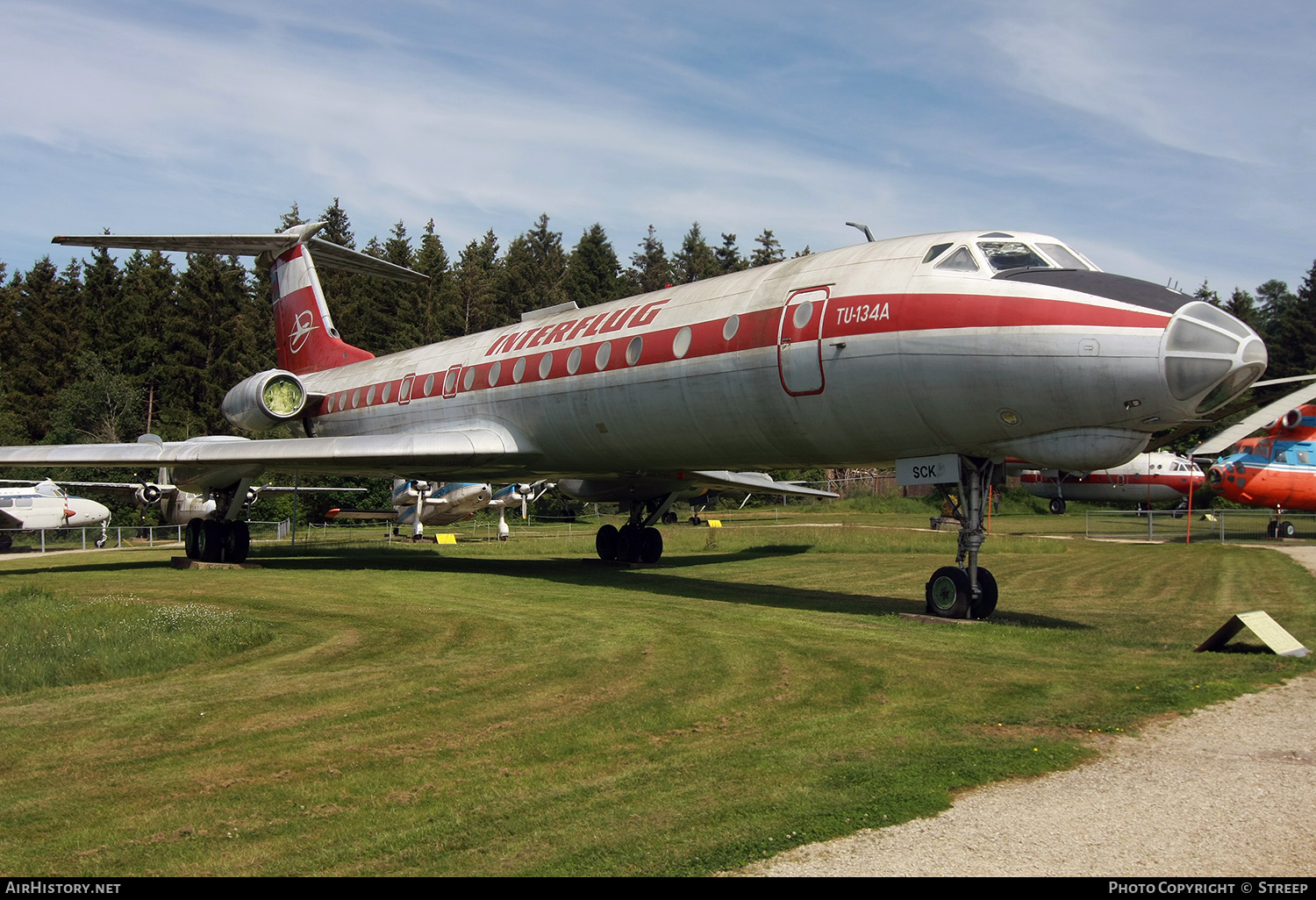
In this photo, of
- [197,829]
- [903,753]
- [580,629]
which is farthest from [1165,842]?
[580,629]

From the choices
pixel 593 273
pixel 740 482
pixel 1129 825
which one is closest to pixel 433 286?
pixel 593 273

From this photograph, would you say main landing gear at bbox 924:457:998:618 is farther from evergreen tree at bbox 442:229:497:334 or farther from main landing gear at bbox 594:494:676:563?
evergreen tree at bbox 442:229:497:334

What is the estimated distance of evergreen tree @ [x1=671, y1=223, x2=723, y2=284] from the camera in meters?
86.0

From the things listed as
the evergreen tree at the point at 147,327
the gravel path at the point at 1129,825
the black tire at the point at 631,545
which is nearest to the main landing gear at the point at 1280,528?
the black tire at the point at 631,545

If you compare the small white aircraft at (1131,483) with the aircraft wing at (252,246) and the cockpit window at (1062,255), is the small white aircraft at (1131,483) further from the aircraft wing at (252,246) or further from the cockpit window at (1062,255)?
the cockpit window at (1062,255)

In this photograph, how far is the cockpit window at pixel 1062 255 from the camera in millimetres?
11453

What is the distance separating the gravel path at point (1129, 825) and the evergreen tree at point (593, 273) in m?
77.0

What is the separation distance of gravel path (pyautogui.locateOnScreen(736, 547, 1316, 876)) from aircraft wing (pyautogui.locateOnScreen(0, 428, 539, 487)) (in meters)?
13.3

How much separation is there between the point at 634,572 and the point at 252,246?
13185 millimetres

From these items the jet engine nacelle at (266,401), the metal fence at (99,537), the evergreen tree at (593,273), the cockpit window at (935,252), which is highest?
the evergreen tree at (593,273)

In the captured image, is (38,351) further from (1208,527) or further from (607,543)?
(1208,527)

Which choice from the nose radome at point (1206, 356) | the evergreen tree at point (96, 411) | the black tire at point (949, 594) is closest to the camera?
the nose radome at point (1206, 356)

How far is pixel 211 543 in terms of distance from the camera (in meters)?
20.2
